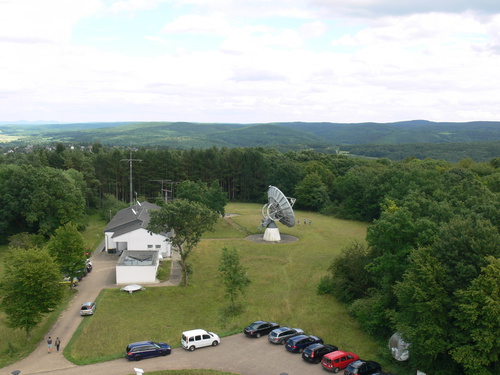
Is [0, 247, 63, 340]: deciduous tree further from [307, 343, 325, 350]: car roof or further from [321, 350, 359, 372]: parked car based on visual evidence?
[321, 350, 359, 372]: parked car

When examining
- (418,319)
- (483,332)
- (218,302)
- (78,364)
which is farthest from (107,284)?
(483,332)

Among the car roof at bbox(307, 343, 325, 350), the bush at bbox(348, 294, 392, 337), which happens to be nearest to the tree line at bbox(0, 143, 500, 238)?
the bush at bbox(348, 294, 392, 337)

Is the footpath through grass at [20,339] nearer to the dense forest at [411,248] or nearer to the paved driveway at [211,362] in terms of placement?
the paved driveway at [211,362]

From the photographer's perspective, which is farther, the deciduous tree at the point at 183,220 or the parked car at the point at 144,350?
the deciduous tree at the point at 183,220

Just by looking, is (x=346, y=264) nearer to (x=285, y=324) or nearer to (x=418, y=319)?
(x=285, y=324)

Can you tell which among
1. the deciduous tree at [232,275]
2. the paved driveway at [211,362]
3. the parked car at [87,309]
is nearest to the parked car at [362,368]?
the paved driveway at [211,362]
